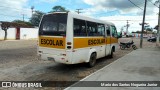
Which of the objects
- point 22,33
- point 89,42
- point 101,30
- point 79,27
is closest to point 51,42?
point 79,27

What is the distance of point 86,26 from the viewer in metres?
11.5

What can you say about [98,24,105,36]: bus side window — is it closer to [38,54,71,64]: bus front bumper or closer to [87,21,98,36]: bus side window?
[87,21,98,36]: bus side window

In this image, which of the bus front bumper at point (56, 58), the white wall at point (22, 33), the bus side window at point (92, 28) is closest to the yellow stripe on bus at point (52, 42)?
the bus front bumper at point (56, 58)

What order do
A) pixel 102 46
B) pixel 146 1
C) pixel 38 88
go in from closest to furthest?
1. pixel 38 88
2. pixel 102 46
3. pixel 146 1

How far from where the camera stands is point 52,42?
407 inches

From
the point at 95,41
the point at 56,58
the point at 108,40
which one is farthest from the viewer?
the point at 108,40

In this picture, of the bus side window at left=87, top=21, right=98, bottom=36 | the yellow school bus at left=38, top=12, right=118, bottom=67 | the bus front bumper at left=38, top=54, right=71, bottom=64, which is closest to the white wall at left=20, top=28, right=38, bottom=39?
the bus side window at left=87, top=21, right=98, bottom=36

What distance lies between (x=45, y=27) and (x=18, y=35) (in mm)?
38879

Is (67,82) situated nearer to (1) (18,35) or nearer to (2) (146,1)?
→ (2) (146,1)

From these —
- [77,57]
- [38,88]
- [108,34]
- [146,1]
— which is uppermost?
[146,1]

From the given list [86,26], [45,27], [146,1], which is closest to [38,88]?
[45,27]

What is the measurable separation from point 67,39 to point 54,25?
116 centimetres

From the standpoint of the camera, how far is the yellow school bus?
991 centimetres

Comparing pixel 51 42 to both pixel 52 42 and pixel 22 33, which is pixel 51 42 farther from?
pixel 22 33
